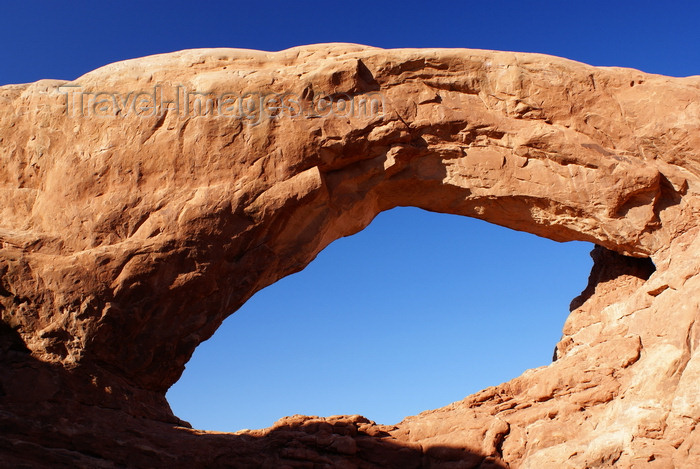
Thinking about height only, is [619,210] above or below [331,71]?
below

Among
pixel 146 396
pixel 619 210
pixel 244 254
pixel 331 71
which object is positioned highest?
pixel 331 71

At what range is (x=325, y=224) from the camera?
37.0 ft

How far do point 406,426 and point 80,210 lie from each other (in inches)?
238

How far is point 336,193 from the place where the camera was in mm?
11414

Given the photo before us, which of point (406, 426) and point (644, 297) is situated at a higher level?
point (644, 297)

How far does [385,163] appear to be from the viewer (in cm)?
1140

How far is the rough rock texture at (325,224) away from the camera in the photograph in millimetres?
9398

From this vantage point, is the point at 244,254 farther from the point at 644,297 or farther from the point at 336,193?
the point at 644,297

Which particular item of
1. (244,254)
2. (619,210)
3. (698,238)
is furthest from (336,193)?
(698,238)

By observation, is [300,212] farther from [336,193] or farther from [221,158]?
[221,158]

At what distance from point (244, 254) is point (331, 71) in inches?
129

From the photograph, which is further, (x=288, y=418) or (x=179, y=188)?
(x=288, y=418)

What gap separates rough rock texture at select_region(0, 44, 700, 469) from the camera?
9.40m

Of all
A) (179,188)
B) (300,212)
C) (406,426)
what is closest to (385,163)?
(300,212)
